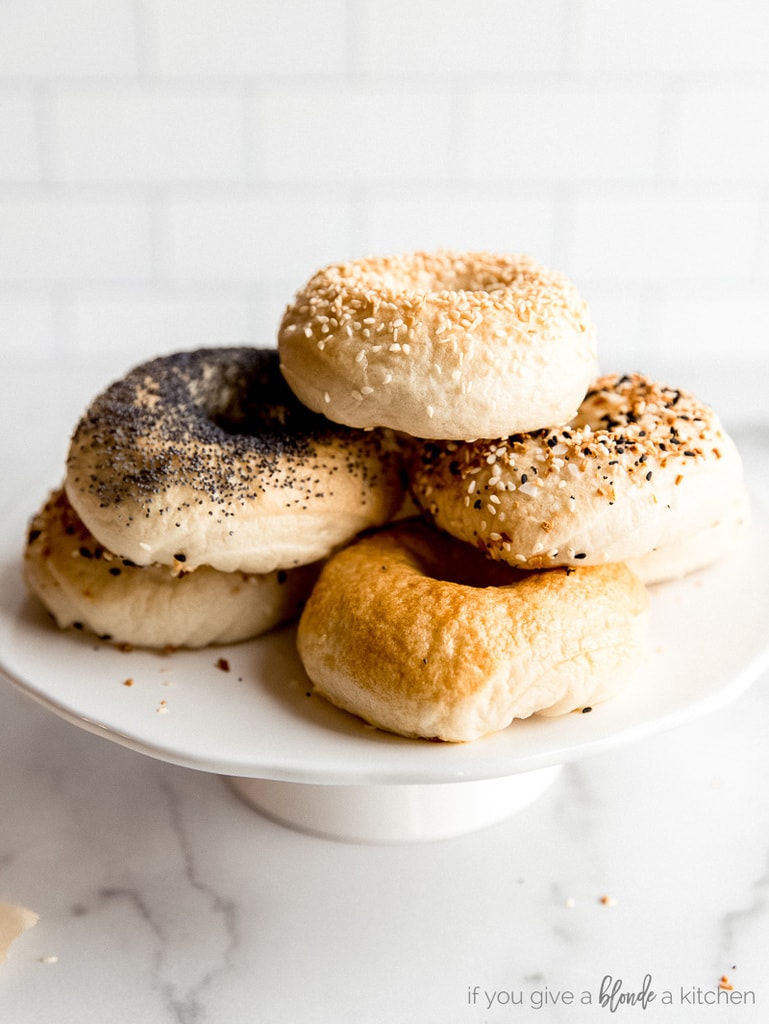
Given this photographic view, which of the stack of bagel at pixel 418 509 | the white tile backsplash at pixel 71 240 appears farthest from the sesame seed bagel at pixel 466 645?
the white tile backsplash at pixel 71 240

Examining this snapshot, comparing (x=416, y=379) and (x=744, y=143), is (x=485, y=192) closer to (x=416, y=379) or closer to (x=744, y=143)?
(x=744, y=143)

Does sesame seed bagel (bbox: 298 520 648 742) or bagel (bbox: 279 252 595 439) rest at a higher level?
bagel (bbox: 279 252 595 439)

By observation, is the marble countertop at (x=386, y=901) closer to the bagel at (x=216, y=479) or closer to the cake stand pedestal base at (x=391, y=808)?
the cake stand pedestal base at (x=391, y=808)

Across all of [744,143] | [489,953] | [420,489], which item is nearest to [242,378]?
[420,489]

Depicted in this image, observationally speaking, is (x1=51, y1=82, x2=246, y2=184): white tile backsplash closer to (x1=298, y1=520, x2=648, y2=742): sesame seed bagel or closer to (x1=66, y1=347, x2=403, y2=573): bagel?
(x1=66, y1=347, x2=403, y2=573): bagel

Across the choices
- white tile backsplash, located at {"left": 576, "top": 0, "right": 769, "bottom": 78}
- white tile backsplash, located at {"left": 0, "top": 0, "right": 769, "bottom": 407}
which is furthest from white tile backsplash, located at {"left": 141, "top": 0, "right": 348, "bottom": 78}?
white tile backsplash, located at {"left": 576, "top": 0, "right": 769, "bottom": 78}
